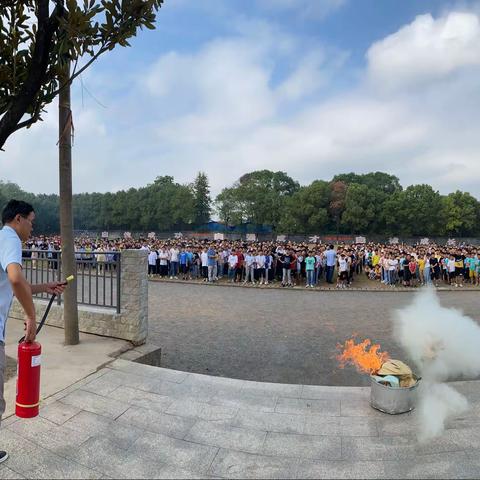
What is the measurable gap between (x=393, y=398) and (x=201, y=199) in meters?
68.3

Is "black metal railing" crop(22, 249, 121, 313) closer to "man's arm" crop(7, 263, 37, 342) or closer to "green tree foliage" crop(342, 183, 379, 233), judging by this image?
"man's arm" crop(7, 263, 37, 342)

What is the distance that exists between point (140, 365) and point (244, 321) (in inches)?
200

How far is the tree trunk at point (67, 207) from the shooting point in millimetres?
6633

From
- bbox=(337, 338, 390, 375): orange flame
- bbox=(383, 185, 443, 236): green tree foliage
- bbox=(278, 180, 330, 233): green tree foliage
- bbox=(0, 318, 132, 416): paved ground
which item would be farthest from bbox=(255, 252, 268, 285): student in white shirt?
bbox=(383, 185, 443, 236): green tree foliage

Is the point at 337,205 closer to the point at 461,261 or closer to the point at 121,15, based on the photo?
the point at 461,261

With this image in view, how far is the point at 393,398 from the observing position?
4.50 metres

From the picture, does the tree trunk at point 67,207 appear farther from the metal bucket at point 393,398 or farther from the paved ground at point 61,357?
the metal bucket at point 393,398

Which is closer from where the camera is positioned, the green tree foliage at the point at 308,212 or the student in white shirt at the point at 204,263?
the student in white shirt at the point at 204,263

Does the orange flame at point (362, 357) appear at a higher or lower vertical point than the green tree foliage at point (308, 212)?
lower

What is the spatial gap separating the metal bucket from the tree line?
193ft

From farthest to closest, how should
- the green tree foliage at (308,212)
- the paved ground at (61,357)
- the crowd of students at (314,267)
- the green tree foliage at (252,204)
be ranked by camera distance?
the green tree foliage at (252,204), the green tree foliage at (308,212), the crowd of students at (314,267), the paved ground at (61,357)

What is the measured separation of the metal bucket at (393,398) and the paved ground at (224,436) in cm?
9

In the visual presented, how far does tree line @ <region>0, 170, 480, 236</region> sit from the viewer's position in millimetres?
62281

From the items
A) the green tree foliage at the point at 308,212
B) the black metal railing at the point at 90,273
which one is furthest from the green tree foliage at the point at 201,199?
the black metal railing at the point at 90,273
